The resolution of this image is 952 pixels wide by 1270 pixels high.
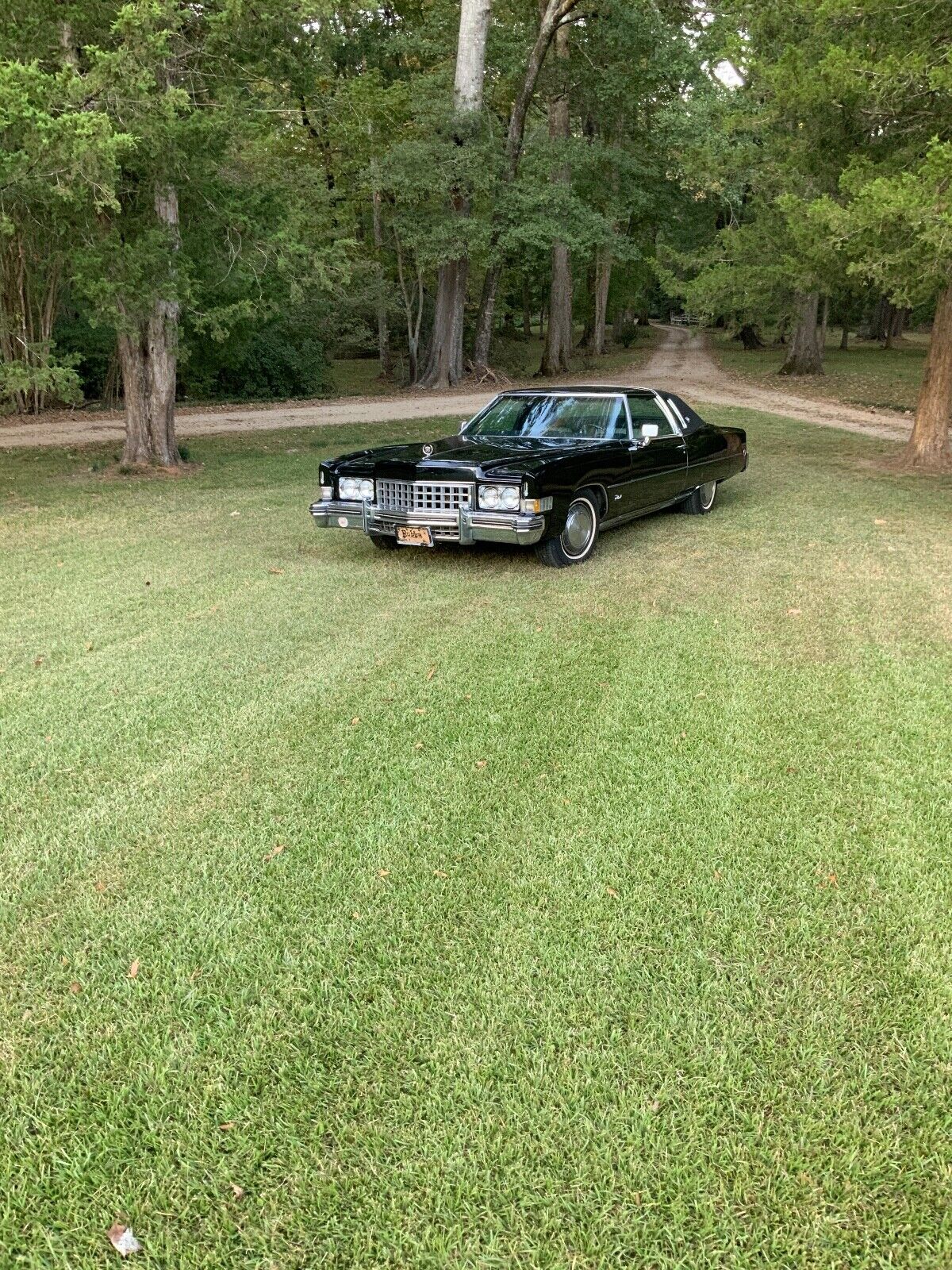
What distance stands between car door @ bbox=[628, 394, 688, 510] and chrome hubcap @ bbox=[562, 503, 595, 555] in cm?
62

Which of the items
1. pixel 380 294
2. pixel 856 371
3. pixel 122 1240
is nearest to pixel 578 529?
pixel 122 1240

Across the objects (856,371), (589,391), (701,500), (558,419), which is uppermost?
(856,371)

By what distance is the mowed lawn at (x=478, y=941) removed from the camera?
2.01 meters

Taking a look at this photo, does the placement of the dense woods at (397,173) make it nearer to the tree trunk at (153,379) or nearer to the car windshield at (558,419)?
the tree trunk at (153,379)

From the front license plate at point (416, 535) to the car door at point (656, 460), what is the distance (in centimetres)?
201

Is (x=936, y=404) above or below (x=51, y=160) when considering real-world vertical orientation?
below

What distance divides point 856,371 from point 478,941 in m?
33.1

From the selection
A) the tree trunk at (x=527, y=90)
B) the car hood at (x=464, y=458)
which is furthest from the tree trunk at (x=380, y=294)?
the car hood at (x=464, y=458)

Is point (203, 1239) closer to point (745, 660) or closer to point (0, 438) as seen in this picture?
point (745, 660)

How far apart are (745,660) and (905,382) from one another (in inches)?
1028

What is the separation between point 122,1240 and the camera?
76.0 inches

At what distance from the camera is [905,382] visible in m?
27.3

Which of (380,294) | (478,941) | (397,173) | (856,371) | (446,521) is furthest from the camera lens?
(856,371)

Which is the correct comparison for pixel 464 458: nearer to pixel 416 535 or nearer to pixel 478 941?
pixel 416 535
